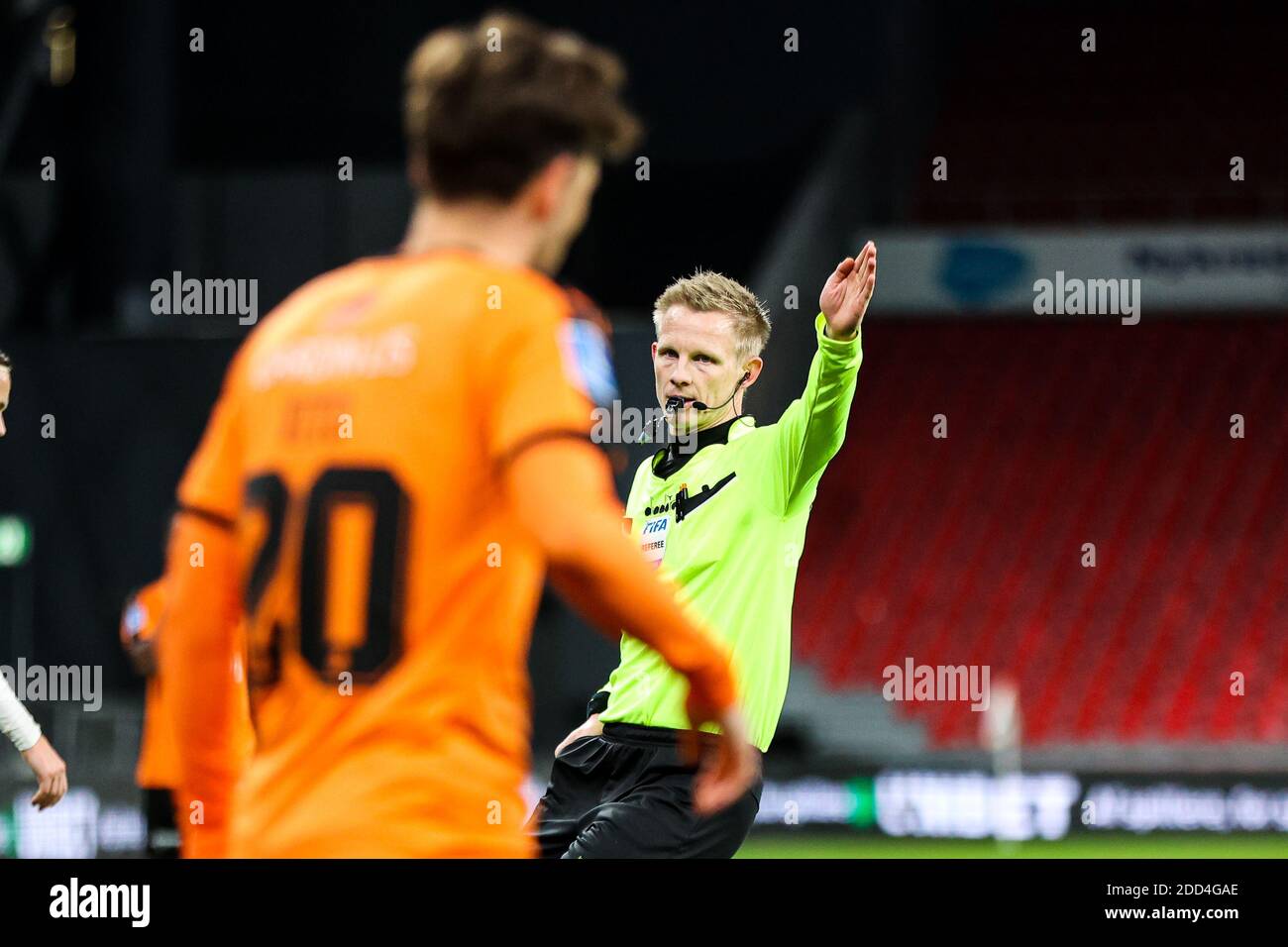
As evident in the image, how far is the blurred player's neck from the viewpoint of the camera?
7.39 feet

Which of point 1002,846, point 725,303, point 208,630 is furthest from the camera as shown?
point 1002,846

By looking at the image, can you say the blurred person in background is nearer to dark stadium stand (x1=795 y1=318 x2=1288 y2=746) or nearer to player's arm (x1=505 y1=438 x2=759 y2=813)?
player's arm (x1=505 y1=438 x2=759 y2=813)

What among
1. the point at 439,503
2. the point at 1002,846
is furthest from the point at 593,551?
the point at 1002,846

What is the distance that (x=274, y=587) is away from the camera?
86.8 inches

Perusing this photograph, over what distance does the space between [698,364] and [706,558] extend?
1.68 feet

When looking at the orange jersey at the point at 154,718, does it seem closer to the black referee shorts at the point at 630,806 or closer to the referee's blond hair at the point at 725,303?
the black referee shorts at the point at 630,806

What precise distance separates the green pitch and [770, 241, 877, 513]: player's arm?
312 inches

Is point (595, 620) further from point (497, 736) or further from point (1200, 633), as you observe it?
point (1200, 633)

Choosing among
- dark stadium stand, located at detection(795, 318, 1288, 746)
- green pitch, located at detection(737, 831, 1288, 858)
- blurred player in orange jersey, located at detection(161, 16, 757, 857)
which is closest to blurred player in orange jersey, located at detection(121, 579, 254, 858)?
green pitch, located at detection(737, 831, 1288, 858)

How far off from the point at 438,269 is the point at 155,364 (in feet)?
38.4

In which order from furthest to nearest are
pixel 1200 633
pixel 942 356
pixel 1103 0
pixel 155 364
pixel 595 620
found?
pixel 1103 0
pixel 942 356
pixel 1200 633
pixel 155 364
pixel 595 620

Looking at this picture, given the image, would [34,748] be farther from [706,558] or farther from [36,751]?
[706,558]

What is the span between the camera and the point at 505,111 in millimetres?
2203
